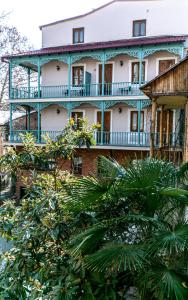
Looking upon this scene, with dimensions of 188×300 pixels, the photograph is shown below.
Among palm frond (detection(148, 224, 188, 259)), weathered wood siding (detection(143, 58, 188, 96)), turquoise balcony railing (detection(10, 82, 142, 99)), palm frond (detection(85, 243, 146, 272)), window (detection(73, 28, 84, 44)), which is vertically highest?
window (detection(73, 28, 84, 44))

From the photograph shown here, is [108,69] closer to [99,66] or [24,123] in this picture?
[99,66]

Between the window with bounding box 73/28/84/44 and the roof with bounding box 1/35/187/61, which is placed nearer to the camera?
the roof with bounding box 1/35/187/61

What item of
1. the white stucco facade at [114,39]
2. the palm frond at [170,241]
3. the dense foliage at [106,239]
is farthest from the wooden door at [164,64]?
the palm frond at [170,241]

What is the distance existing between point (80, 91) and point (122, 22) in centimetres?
539

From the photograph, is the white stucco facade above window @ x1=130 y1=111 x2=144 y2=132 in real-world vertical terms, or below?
above

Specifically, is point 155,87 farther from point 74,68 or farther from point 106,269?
point 74,68

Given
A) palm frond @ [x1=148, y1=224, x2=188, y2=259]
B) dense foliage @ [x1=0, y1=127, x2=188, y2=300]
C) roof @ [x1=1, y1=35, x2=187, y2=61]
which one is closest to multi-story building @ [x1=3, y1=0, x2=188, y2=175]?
roof @ [x1=1, y1=35, x2=187, y2=61]

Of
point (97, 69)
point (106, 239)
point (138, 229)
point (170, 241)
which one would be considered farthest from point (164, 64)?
point (170, 241)

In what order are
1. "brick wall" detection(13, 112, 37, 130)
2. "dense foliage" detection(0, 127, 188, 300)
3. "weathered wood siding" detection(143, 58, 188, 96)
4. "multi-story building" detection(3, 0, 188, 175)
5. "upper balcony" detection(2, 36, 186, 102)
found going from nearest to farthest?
1. "dense foliage" detection(0, 127, 188, 300)
2. "weathered wood siding" detection(143, 58, 188, 96)
3. "upper balcony" detection(2, 36, 186, 102)
4. "multi-story building" detection(3, 0, 188, 175)
5. "brick wall" detection(13, 112, 37, 130)

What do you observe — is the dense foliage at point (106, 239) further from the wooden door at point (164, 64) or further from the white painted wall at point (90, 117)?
the wooden door at point (164, 64)

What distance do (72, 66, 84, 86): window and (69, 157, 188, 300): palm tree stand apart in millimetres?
18310

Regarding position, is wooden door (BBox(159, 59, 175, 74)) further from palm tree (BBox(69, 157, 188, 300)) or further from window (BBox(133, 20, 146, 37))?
palm tree (BBox(69, 157, 188, 300))

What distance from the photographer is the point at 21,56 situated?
878 inches

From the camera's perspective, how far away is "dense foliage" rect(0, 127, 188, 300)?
3.68 metres
